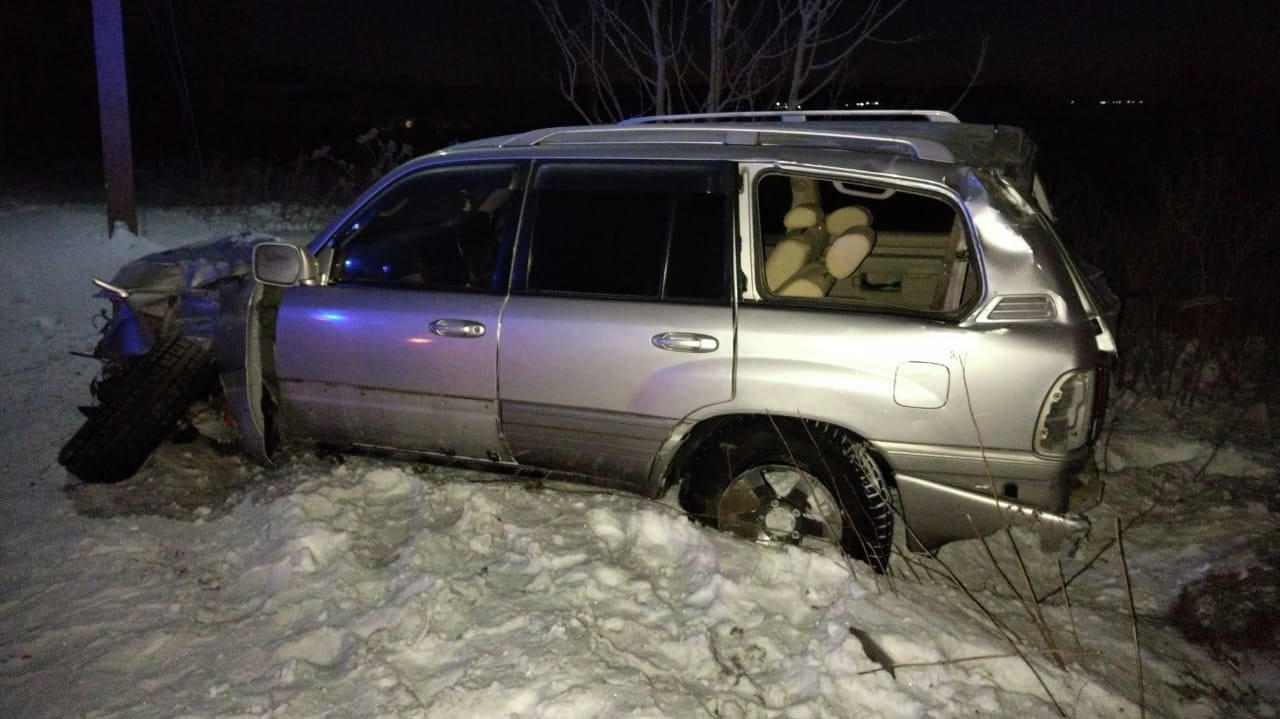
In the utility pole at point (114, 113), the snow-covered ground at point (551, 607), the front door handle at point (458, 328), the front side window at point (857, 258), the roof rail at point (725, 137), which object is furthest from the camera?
the utility pole at point (114, 113)

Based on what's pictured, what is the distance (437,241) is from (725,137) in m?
1.50

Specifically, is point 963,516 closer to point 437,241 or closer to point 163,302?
point 437,241

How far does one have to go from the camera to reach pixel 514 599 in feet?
11.5

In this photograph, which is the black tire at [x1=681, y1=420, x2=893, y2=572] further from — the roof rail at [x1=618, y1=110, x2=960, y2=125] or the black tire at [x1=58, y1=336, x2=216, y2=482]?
the black tire at [x1=58, y1=336, x2=216, y2=482]

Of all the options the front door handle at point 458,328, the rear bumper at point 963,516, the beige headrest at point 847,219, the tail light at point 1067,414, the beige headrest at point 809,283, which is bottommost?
the rear bumper at point 963,516

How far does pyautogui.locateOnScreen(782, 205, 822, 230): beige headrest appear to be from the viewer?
4.54m

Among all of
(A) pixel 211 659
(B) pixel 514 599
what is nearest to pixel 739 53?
(B) pixel 514 599

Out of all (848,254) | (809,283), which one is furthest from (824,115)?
(809,283)

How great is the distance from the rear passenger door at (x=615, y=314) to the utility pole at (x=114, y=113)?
7524 mm

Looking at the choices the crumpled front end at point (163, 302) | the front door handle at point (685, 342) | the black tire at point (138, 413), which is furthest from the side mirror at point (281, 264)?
the front door handle at point (685, 342)

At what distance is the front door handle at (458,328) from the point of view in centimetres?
403

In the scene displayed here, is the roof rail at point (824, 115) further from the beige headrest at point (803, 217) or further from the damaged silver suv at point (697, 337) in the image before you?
the beige headrest at point (803, 217)

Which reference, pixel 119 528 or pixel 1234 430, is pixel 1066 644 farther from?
pixel 119 528

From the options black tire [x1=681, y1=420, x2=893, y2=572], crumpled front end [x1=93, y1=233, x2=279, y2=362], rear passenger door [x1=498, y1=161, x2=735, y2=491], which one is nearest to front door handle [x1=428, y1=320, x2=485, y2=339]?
rear passenger door [x1=498, y1=161, x2=735, y2=491]
